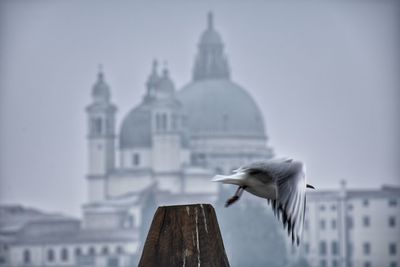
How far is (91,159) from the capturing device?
97000 mm

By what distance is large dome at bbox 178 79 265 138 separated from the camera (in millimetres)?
100375

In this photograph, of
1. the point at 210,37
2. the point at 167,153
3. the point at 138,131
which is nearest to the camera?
the point at 138,131

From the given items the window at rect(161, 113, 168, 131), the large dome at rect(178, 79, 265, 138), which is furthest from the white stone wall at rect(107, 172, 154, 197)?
the large dome at rect(178, 79, 265, 138)

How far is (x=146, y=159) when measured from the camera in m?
95.9

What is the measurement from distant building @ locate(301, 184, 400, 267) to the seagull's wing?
84.9 m

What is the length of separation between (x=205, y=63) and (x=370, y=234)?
1957 centimetres

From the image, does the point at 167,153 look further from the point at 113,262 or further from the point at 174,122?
the point at 113,262

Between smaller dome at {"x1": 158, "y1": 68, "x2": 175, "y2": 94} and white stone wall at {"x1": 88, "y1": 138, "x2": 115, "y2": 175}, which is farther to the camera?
white stone wall at {"x1": 88, "y1": 138, "x2": 115, "y2": 175}

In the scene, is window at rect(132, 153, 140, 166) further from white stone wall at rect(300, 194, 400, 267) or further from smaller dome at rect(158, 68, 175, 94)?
white stone wall at rect(300, 194, 400, 267)

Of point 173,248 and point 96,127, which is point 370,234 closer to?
point 96,127

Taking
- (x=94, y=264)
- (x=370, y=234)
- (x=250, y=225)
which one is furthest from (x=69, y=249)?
(x=370, y=234)

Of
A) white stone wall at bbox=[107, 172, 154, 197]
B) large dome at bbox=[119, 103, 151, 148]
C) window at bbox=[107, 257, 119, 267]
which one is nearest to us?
window at bbox=[107, 257, 119, 267]

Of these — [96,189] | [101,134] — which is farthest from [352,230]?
[96,189]

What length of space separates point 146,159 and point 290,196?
305 feet
